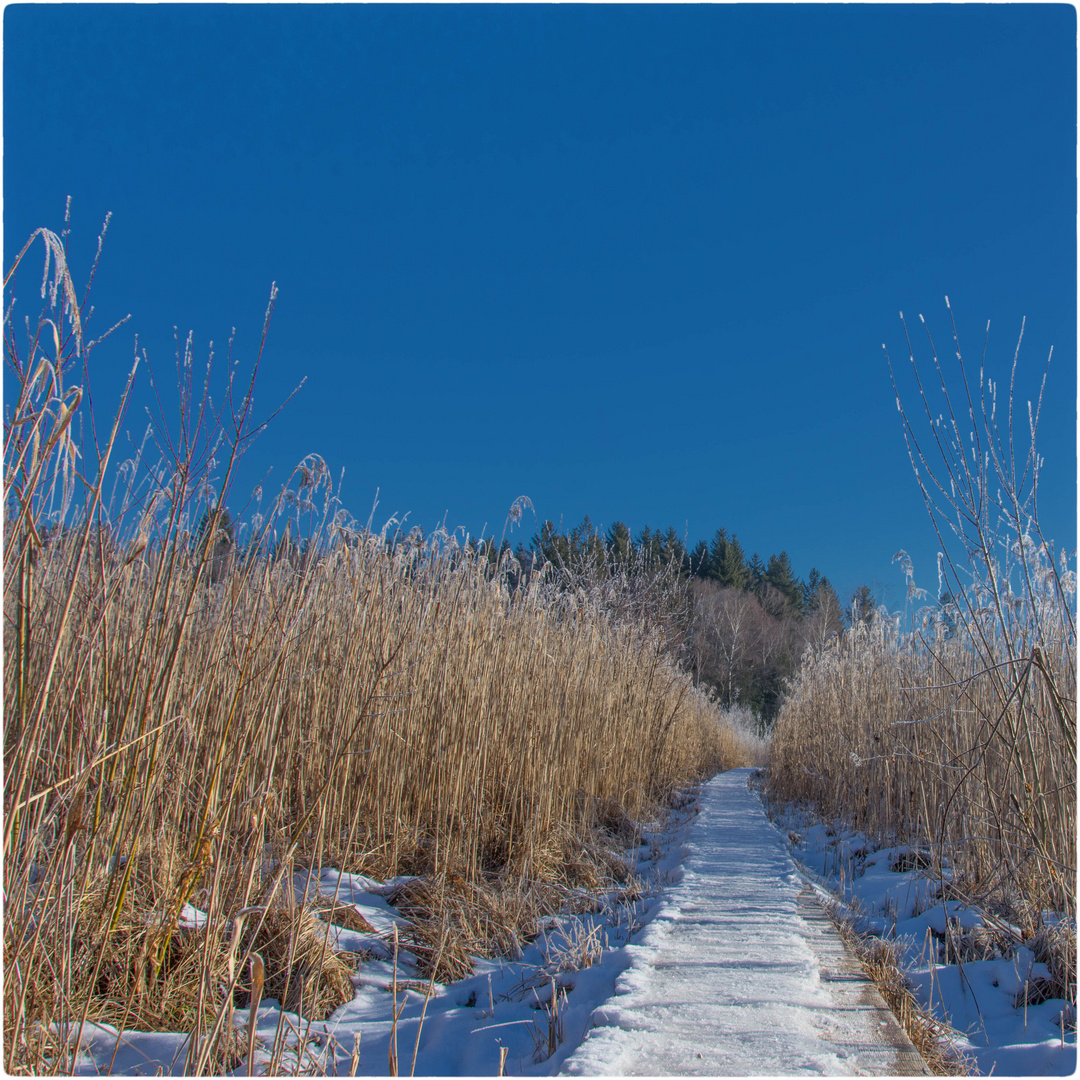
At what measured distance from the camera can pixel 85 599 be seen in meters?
1.63

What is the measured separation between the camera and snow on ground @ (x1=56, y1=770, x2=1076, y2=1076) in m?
1.53

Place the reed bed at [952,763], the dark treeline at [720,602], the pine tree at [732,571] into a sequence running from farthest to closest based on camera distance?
the pine tree at [732,571] < the dark treeline at [720,602] < the reed bed at [952,763]

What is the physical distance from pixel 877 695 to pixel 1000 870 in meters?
2.28

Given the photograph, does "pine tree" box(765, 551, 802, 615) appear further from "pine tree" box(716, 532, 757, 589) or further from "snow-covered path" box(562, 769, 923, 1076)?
"snow-covered path" box(562, 769, 923, 1076)

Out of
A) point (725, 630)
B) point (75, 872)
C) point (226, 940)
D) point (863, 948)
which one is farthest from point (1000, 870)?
point (725, 630)

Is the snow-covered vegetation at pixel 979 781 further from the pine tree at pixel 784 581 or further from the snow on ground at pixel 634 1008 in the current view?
the pine tree at pixel 784 581

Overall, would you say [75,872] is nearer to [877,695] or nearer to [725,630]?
[877,695]

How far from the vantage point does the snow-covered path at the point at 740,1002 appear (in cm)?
153

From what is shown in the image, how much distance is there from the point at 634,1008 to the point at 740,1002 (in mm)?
295

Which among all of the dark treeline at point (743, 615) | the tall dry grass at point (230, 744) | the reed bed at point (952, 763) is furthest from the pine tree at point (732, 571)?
the tall dry grass at point (230, 744)

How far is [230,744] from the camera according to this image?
7.11 ft

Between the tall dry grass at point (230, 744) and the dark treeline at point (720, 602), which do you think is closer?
the tall dry grass at point (230, 744)

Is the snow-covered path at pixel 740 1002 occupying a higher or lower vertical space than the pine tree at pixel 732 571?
lower

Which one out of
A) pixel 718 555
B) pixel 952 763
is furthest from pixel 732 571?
pixel 952 763
